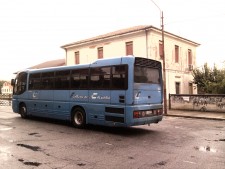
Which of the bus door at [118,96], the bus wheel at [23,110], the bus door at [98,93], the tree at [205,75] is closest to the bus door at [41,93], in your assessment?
the bus wheel at [23,110]

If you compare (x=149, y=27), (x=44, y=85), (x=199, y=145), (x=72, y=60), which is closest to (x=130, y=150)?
(x=199, y=145)

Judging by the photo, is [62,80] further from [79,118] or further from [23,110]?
[23,110]

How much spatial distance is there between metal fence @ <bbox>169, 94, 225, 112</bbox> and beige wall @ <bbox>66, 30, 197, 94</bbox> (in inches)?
231

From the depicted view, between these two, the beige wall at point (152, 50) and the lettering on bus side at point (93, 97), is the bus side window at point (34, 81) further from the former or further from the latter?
the beige wall at point (152, 50)

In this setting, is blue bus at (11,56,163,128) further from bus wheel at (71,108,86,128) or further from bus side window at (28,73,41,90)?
bus side window at (28,73,41,90)

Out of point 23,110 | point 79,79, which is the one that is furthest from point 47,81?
point 23,110

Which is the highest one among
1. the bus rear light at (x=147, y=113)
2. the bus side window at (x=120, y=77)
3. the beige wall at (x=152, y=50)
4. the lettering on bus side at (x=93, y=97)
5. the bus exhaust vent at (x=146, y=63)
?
the beige wall at (x=152, y=50)

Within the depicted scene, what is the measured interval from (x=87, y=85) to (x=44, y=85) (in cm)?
371

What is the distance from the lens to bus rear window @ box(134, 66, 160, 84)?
36.5ft

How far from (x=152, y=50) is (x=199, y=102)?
7.97m

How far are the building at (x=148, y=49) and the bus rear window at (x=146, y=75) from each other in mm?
14822

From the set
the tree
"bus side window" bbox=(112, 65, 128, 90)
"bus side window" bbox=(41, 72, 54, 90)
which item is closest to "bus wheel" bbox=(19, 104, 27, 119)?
"bus side window" bbox=(41, 72, 54, 90)

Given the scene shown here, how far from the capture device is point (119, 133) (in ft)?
37.8

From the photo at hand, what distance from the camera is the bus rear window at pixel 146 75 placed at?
1112cm
